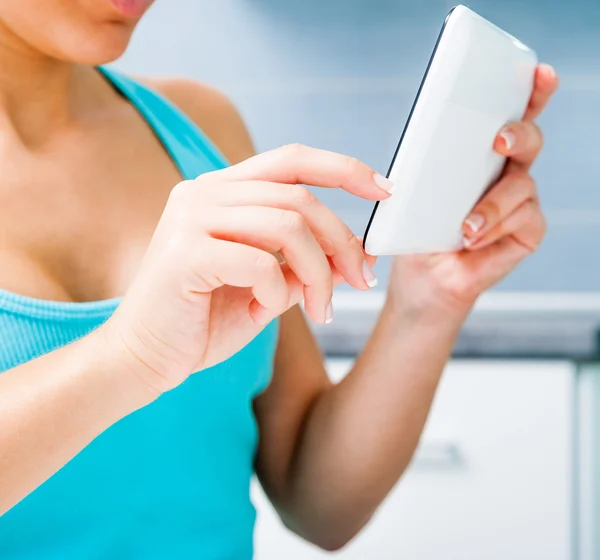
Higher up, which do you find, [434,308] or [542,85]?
[542,85]

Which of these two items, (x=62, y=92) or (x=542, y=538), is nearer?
(x=62, y=92)

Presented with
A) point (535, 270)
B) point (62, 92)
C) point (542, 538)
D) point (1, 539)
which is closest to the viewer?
point (1, 539)

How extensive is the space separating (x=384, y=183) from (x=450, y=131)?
0.07 meters

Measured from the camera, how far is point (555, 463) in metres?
1.15

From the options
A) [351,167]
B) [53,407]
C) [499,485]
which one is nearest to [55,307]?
[53,407]

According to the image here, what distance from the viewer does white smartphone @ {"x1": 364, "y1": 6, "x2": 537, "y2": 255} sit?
521 millimetres

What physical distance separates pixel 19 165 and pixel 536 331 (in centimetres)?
73

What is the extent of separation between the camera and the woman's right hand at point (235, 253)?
45 cm

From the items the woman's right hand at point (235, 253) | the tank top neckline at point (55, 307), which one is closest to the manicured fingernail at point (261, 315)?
the woman's right hand at point (235, 253)

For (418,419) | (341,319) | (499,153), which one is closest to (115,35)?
(499,153)

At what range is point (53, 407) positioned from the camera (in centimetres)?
48

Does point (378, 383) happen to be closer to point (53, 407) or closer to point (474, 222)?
point (474, 222)

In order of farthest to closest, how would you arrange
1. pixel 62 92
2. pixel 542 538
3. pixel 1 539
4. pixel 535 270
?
pixel 535 270 < pixel 542 538 < pixel 62 92 < pixel 1 539

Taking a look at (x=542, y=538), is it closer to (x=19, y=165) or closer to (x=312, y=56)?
(x=19, y=165)
